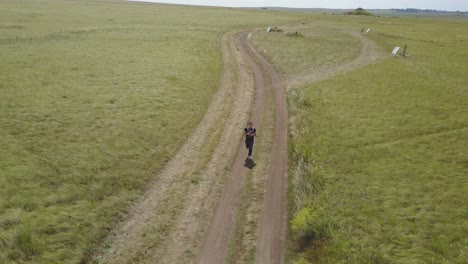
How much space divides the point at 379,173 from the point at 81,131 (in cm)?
2250

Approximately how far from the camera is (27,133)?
24.6m

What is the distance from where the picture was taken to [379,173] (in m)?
22.1

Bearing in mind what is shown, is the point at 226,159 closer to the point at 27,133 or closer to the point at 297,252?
the point at 297,252

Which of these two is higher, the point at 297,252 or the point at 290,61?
the point at 290,61

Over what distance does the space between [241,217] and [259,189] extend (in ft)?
9.84

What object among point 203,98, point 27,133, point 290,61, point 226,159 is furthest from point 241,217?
point 290,61

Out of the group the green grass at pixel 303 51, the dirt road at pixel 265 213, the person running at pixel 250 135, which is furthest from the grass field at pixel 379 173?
the green grass at pixel 303 51

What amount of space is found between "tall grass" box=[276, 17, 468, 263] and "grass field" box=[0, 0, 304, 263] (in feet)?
33.5

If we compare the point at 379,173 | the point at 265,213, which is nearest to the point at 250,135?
the point at 265,213

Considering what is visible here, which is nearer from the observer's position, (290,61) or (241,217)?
(241,217)

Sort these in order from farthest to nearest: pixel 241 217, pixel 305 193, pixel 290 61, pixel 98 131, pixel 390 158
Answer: pixel 290 61 → pixel 98 131 → pixel 390 158 → pixel 305 193 → pixel 241 217

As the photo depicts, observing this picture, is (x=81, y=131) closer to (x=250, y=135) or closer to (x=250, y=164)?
(x=250, y=135)

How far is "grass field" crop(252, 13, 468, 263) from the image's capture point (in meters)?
15.8

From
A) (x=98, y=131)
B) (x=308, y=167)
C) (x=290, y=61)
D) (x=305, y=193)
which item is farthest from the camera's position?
(x=290, y=61)
